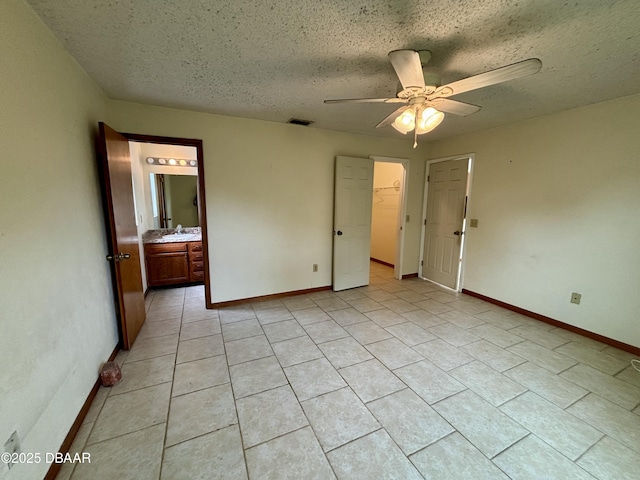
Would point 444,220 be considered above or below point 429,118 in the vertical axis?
below

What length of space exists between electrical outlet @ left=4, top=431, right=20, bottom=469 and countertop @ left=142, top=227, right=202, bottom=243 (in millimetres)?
2984

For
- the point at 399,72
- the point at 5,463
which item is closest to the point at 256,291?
the point at 5,463

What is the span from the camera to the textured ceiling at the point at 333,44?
1308 mm

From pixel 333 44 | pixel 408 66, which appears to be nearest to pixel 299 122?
pixel 333 44

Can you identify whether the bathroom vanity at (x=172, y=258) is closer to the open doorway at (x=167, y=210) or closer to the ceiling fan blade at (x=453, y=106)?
the open doorway at (x=167, y=210)

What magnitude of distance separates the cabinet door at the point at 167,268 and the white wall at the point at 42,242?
6.28ft

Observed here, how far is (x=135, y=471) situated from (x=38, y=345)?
786 mm

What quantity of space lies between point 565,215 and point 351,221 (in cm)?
243

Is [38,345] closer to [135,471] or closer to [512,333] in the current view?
[135,471]

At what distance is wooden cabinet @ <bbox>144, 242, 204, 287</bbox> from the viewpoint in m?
3.72

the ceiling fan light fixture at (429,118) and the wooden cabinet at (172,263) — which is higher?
the ceiling fan light fixture at (429,118)

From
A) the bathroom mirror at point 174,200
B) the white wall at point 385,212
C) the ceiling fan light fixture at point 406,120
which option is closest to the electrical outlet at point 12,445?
the ceiling fan light fixture at point 406,120

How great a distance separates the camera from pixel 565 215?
2.72 m

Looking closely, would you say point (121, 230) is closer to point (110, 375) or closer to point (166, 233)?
point (110, 375)
